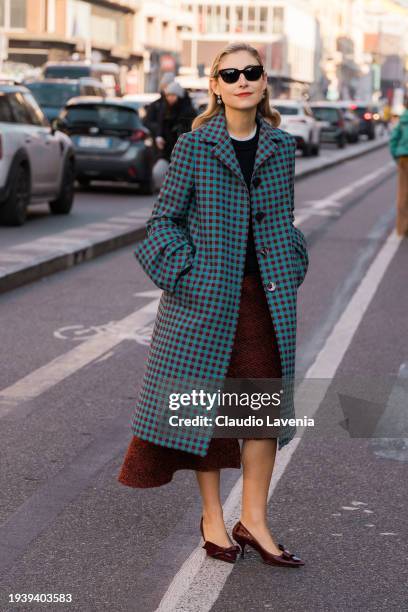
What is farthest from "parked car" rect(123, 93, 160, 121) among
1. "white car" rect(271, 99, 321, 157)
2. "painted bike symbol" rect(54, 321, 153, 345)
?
"painted bike symbol" rect(54, 321, 153, 345)

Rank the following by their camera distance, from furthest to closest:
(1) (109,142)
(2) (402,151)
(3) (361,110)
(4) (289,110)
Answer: (3) (361,110) → (4) (289,110) → (1) (109,142) → (2) (402,151)

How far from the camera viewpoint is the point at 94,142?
76.0 feet

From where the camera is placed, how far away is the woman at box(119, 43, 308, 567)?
452cm

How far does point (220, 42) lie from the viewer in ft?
367

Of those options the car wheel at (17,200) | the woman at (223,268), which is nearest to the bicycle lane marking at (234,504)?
the woman at (223,268)

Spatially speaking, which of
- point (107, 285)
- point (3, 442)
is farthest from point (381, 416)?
point (107, 285)

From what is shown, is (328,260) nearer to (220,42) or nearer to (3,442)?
(3,442)

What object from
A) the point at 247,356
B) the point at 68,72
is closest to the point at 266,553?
the point at 247,356

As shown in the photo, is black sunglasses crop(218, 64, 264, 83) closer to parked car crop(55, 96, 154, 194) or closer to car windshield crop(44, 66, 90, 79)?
parked car crop(55, 96, 154, 194)

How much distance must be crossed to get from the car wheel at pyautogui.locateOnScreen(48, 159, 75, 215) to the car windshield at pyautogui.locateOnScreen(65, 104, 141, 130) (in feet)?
Result: 15.6

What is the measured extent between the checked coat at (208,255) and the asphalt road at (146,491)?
0.48 m

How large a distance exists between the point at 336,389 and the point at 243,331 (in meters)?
3.21

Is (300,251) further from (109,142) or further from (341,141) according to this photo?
(341,141)

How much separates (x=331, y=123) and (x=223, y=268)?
166 feet
